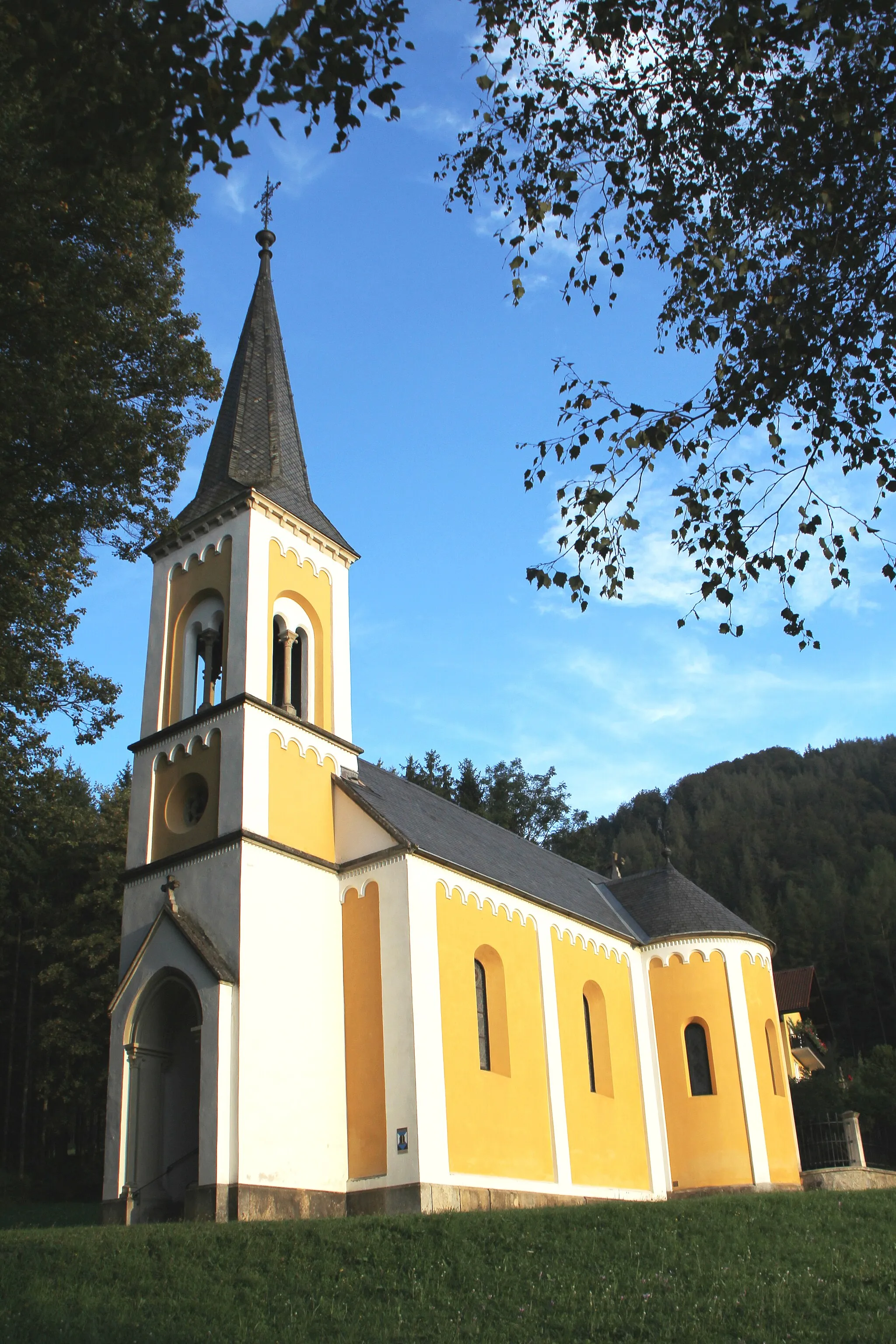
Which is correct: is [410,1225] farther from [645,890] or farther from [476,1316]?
[645,890]

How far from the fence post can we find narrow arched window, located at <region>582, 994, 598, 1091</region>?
7384 millimetres

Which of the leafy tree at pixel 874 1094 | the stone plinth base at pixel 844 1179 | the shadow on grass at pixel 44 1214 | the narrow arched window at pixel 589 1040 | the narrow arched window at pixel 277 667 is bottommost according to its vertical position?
the stone plinth base at pixel 844 1179

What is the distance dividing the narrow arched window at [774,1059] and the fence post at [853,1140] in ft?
6.05

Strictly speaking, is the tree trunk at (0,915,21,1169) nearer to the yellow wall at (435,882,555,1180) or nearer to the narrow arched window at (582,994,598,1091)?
the narrow arched window at (582,994,598,1091)

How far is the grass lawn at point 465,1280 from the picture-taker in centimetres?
977

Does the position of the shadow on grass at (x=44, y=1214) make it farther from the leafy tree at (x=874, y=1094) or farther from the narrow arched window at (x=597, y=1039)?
the leafy tree at (x=874, y=1094)

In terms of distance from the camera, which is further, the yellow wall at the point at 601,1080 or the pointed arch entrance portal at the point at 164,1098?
the yellow wall at the point at 601,1080

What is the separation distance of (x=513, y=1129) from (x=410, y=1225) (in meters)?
6.88

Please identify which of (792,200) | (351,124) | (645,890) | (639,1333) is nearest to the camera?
(351,124)

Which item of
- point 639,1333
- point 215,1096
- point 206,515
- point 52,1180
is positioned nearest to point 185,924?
point 215,1096

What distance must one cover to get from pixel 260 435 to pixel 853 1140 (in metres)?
21.9

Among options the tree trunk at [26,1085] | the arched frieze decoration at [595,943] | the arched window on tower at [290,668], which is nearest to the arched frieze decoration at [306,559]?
the arched window on tower at [290,668]

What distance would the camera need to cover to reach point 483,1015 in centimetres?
2128

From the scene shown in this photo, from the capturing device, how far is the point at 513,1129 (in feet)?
66.5
